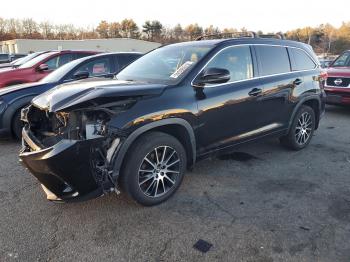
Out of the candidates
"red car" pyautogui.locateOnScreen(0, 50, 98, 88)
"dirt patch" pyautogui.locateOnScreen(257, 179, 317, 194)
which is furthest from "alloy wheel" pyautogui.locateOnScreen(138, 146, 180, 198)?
"red car" pyautogui.locateOnScreen(0, 50, 98, 88)

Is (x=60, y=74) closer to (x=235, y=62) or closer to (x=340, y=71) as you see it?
(x=235, y=62)

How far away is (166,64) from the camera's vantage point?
4289 mm

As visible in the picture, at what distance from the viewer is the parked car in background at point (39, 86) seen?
5734 millimetres

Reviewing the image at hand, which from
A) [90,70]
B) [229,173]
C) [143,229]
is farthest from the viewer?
[90,70]

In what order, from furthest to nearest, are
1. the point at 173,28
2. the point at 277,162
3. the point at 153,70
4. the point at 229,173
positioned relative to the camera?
the point at 173,28, the point at 277,162, the point at 229,173, the point at 153,70

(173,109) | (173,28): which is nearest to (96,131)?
(173,109)

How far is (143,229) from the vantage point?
324 cm

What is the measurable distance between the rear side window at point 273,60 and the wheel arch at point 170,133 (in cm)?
160

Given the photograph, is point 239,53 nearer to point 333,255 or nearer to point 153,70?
point 153,70

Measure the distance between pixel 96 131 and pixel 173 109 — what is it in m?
0.90

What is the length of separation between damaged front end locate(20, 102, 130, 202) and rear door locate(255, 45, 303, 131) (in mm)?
2330

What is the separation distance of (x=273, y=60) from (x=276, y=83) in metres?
0.36

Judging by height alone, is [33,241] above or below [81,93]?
below

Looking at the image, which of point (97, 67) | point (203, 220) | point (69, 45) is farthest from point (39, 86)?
point (69, 45)
